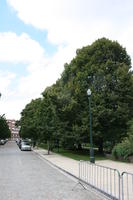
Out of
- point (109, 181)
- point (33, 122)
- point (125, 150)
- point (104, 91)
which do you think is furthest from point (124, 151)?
point (33, 122)

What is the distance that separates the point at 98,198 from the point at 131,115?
2478cm

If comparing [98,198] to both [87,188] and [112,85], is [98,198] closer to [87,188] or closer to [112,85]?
[87,188]

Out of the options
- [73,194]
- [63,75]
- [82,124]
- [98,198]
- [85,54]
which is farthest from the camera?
[63,75]

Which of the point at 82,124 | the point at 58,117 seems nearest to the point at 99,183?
the point at 82,124

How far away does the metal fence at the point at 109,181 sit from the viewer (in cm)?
955

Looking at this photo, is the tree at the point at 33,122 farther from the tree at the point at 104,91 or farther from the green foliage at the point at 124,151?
the green foliage at the point at 124,151

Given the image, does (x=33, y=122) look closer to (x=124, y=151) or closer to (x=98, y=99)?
(x=98, y=99)

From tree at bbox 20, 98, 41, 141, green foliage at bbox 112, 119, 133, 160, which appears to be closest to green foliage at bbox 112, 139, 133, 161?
green foliage at bbox 112, 119, 133, 160

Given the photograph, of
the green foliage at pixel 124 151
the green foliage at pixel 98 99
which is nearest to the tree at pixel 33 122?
the green foliage at pixel 98 99

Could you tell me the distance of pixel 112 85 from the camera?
3469cm

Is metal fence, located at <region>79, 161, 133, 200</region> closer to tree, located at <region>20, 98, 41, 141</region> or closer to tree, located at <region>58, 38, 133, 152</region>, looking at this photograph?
tree, located at <region>58, 38, 133, 152</region>

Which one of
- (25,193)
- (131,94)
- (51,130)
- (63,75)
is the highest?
(63,75)

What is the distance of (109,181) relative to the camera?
11.9 metres

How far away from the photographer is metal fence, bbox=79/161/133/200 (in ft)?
31.3
